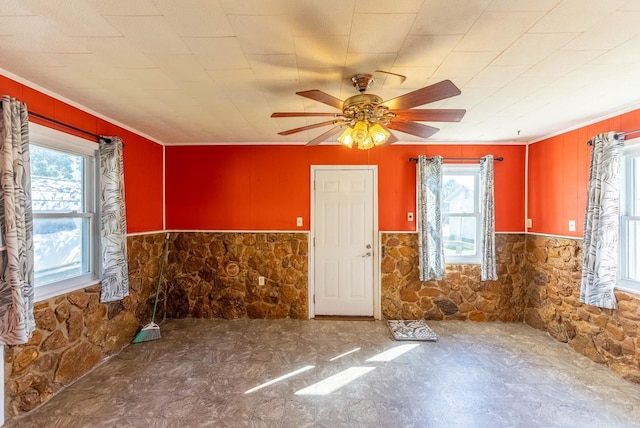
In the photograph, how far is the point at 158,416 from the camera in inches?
82.8

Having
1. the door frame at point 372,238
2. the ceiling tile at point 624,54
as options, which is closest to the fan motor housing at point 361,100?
the ceiling tile at point 624,54

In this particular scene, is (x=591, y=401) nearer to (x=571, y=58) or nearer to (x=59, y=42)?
(x=571, y=58)

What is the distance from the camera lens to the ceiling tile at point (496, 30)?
1.42 meters

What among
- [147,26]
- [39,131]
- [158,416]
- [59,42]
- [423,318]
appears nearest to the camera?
[147,26]

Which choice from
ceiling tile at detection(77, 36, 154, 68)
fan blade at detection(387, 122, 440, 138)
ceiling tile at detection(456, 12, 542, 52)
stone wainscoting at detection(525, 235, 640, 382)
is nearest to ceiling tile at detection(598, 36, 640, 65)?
ceiling tile at detection(456, 12, 542, 52)

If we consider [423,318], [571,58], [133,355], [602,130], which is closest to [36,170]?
[133,355]

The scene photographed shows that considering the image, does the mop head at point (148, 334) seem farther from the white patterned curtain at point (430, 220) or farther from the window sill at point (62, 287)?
the white patterned curtain at point (430, 220)

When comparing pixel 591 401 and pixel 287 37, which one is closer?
pixel 287 37

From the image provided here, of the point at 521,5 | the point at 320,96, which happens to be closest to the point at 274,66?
the point at 320,96

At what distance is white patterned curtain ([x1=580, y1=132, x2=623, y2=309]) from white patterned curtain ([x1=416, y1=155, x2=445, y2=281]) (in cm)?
144

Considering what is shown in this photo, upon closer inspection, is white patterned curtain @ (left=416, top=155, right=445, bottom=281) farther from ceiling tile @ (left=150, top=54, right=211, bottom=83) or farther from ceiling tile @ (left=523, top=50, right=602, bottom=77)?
ceiling tile @ (left=150, top=54, right=211, bottom=83)

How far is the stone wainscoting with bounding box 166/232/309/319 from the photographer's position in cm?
401

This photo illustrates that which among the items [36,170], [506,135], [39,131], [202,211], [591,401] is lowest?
[591,401]

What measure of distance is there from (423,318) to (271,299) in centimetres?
209
